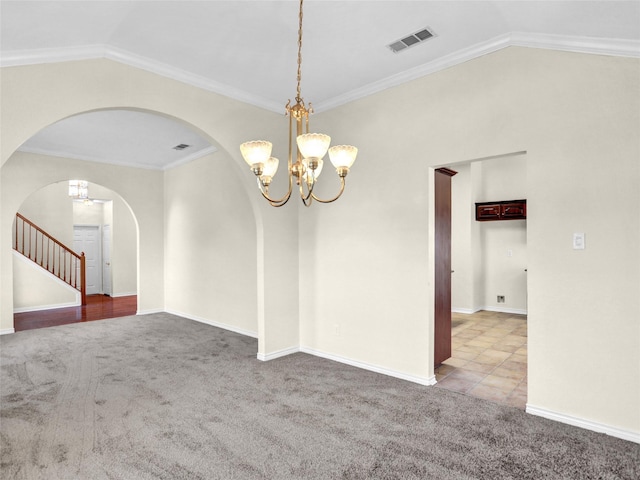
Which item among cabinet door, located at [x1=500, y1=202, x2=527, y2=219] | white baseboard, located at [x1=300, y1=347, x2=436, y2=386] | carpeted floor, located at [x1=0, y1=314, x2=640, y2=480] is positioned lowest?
carpeted floor, located at [x1=0, y1=314, x2=640, y2=480]

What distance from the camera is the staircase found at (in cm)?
841

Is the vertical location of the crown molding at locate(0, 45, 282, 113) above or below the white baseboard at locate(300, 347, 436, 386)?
above

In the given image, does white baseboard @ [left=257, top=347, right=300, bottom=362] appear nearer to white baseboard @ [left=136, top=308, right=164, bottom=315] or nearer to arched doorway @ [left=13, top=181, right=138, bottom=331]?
white baseboard @ [left=136, top=308, right=164, bottom=315]

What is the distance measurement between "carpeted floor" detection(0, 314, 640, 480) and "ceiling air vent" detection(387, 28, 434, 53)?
299 cm

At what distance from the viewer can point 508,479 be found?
7.06ft

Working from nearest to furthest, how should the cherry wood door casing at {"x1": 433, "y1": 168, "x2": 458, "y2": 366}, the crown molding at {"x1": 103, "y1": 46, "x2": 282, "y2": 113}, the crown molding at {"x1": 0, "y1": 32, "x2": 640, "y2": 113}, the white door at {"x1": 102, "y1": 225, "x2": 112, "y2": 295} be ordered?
the crown molding at {"x1": 0, "y1": 32, "x2": 640, "y2": 113}, the crown molding at {"x1": 103, "y1": 46, "x2": 282, "y2": 113}, the cherry wood door casing at {"x1": 433, "y1": 168, "x2": 458, "y2": 366}, the white door at {"x1": 102, "y1": 225, "x2": 112, "y2": 295}

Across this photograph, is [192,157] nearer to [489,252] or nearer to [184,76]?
[184,76]

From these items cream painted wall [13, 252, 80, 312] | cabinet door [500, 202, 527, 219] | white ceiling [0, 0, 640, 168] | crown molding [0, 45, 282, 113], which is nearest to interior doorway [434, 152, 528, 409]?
cabinet door [500, 202, 527, 219]

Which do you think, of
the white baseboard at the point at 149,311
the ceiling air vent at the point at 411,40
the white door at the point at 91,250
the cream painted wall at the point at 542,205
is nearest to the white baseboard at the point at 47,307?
the white baseboard at the point at 149,311

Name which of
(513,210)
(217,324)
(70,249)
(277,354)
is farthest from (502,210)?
(70,249)

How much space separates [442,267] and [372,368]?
4.25 feet

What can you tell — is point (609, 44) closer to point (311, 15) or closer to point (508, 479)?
point (311, 15)

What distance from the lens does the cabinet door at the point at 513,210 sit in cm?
684

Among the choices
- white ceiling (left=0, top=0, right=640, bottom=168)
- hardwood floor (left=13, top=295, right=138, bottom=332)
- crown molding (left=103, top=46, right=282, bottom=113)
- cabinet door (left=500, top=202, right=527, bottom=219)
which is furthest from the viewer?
cabinet door (left=500, top=202, right=527, bottom=219)
